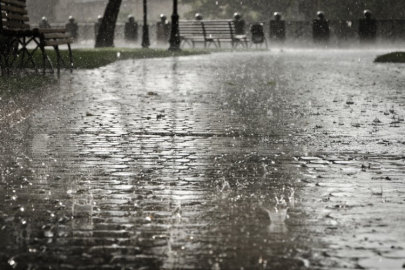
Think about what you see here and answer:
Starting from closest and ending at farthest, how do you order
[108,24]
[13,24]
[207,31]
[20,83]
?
[20,83]
[13,24]
[108,24]
[207,31]

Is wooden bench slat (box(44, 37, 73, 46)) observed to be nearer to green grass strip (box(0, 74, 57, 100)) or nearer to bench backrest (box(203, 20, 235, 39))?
green grass strip (box(0, 74, 57, 100))

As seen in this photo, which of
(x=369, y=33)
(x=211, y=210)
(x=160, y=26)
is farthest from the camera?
(x=160, y=26)

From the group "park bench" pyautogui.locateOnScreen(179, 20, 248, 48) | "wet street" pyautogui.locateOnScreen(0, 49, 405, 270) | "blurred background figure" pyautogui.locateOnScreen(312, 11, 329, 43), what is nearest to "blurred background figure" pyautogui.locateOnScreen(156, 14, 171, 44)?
"park bench" pyautogui.locateOnScreen(179, 20, 248, 48)

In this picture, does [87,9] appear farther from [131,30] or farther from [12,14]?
[12,14]

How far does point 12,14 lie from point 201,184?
10.2m

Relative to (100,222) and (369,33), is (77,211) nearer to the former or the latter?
(100,222)

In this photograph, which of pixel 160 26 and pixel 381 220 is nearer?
pixel 381 220

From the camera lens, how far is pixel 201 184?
4.98m

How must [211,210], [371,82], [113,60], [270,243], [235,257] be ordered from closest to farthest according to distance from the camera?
[235,257]
[270,243]
[211,210]
[371,82]
[113,60]

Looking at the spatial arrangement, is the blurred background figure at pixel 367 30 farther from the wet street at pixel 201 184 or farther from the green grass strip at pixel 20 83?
the wet street at pixel 201 184

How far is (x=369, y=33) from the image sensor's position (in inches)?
1615

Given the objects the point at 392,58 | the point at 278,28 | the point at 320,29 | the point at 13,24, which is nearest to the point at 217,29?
the point at 278,28

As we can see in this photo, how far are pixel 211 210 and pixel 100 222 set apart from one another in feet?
2.06

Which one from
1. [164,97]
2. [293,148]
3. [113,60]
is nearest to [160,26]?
[113,60]
